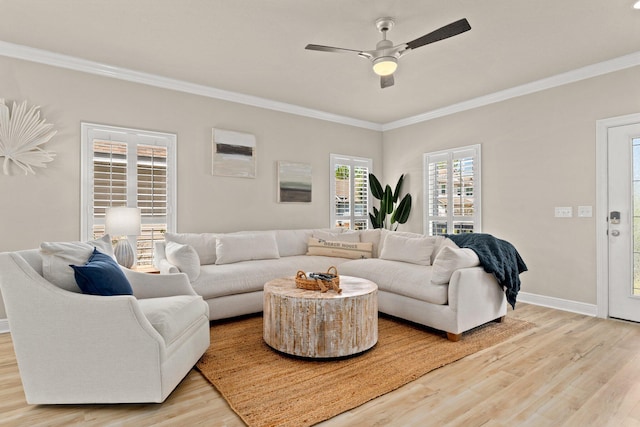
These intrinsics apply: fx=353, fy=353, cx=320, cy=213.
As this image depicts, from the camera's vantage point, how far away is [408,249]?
12.8ft

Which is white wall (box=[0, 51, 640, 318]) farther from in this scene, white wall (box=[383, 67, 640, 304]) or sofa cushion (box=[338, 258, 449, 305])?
sofa cushion (box=[338, 258, 449, 305])

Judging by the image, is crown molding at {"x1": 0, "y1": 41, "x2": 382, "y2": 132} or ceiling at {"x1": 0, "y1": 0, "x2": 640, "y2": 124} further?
crown molding at {"x1": 0, "y1": 41, "x2": 382, "y2": 132}

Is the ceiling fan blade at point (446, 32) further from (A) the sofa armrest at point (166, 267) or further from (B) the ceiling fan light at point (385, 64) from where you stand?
(A) the sofa armrest at point (166, 267)

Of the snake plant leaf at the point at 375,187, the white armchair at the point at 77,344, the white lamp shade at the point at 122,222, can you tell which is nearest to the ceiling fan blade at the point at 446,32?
the white armchair at the point at 77,344

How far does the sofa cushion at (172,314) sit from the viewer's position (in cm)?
201

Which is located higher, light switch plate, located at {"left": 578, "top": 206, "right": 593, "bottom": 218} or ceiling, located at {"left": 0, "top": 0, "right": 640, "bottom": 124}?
ceiling, located at {"left": 0, "top": 0, "right": 640, "bottom": 124}

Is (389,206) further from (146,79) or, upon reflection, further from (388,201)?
(146,79)

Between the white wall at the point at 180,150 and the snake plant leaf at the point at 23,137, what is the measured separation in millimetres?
74

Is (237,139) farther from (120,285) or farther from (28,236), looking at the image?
(120,285)

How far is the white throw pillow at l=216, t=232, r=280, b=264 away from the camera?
12.8 ft

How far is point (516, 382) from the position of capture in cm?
228

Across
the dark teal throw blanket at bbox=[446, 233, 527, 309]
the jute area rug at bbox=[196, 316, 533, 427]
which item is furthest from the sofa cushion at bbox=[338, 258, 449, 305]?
the dark teal throw blanket at bbox=[446, 233, 527, 309]

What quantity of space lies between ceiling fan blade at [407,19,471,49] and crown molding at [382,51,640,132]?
2400 millimetres

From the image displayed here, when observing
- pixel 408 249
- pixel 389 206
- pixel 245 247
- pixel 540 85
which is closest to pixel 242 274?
pixel 245 247
